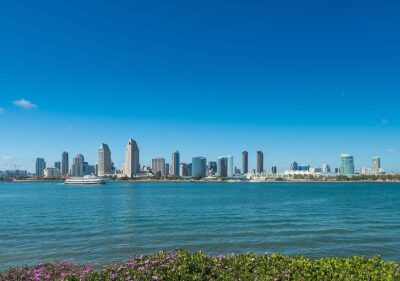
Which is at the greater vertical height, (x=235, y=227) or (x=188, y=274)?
(x=188, y=274)

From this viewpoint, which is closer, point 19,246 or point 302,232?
point 19,246

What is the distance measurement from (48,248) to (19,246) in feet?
8.49

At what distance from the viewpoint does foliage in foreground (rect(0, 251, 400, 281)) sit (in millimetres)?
10211

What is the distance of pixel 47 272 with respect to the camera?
40.9ft

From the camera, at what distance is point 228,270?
1095cm

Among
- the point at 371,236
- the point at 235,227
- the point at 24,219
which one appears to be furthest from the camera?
the point at 24,219

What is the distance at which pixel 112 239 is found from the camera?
2992cm

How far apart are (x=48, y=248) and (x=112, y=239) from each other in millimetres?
5262

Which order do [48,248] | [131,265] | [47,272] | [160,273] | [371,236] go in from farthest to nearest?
1. [371,236]
2. [48,248]
3. [47,272]
4. [131,265]
5. [160,273]

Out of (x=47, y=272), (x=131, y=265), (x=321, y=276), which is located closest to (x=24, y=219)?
(x=47, y=272)

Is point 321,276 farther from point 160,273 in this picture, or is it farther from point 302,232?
point 302,232

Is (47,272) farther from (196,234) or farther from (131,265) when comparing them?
(196,234)

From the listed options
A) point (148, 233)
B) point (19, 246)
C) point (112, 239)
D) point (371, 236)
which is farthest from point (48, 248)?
point (371, 236)

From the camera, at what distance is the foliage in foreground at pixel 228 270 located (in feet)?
33.5
